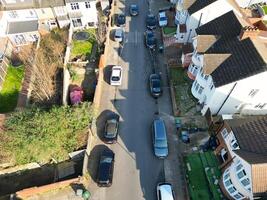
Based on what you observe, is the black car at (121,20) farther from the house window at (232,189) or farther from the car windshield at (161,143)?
the house window at (232,189)

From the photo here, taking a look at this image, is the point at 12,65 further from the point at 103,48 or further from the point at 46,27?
the point at 103,48

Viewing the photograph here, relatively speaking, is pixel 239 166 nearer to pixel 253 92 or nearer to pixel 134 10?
pixel 253 92

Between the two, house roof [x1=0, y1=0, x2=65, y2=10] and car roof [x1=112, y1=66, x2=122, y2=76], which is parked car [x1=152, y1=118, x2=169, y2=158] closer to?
car roof [x1=112, y1=66, x2=122, y2=76]

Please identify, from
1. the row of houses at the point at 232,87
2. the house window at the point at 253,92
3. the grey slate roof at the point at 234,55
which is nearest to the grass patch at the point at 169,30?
the row of houses at the point at 232,87

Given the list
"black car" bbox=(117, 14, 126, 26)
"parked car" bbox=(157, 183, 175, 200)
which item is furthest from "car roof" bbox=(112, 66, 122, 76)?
"parked car" bbox=(157, 183, 175, 200)

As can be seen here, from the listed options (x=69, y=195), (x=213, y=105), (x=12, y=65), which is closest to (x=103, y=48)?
(x=12, y=65)
